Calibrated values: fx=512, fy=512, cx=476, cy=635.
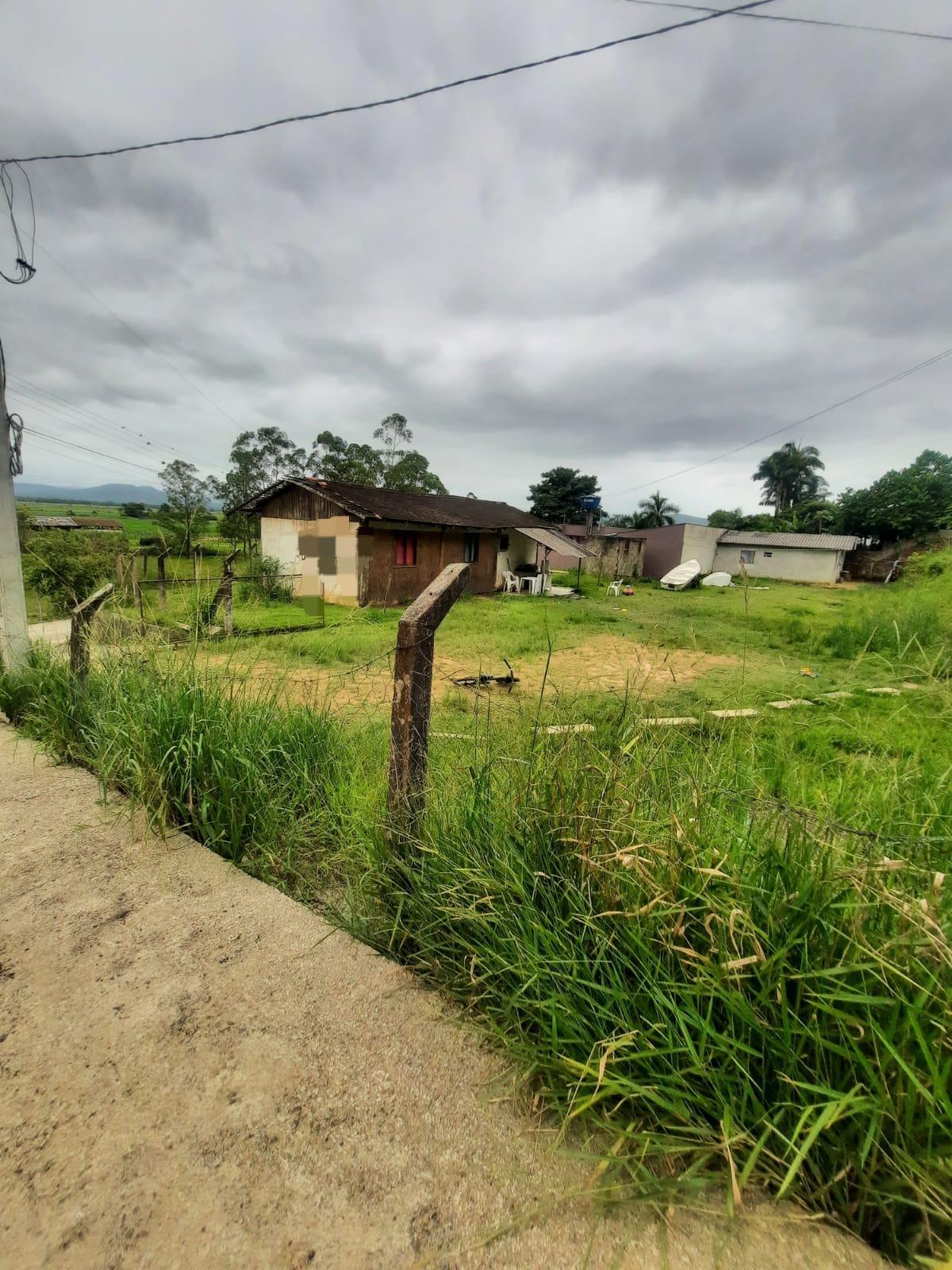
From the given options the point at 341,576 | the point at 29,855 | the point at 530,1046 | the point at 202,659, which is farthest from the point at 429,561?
the point at 530,1046

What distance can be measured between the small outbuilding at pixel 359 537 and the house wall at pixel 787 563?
20.8 meters

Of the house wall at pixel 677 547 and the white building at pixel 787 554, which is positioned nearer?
the house wall at pixel 677 547

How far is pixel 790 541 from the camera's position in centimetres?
3167

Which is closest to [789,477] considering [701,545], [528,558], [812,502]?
[812,502]

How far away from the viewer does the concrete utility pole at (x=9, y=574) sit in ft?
13.2

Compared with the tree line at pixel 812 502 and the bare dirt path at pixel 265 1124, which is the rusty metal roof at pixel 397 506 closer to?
the bare dirt path at pixel 265 1124

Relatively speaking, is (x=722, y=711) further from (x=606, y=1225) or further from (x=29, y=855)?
(x=29, y=855)

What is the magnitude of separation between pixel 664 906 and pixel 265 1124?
1040 millimetres

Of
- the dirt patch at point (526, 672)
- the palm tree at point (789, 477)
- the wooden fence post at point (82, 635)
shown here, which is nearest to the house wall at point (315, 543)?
the dirt patch at point (526, 672)

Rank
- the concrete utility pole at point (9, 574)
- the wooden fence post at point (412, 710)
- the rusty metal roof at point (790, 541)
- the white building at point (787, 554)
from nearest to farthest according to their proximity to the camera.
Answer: the wooden fence post at point (412, 710) → the concrete utility pole at point (9, 574) → the white building at point (787, 554) → the rusty metal roof at point (790, 541)

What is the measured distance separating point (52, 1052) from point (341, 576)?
13892 millimetres

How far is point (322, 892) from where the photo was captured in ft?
6.93

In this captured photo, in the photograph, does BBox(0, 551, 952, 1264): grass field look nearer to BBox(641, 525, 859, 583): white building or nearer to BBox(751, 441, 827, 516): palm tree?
BBox(641, 525, 859, 583): white building

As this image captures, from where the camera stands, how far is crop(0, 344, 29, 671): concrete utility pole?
4.02m
